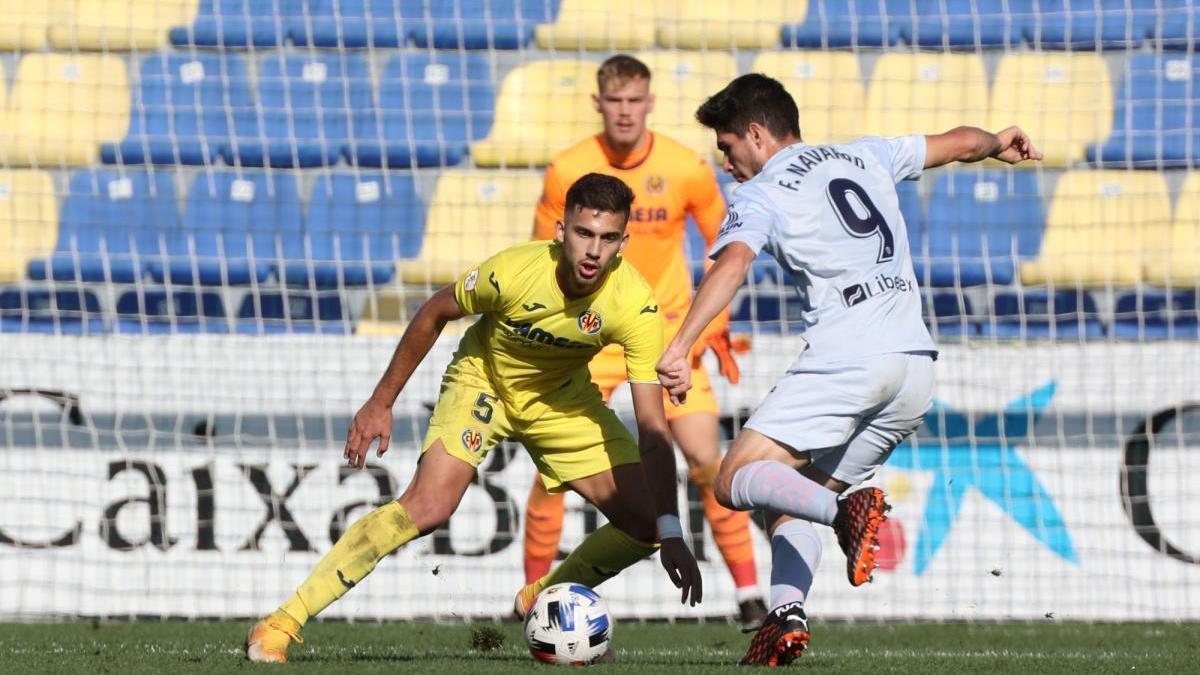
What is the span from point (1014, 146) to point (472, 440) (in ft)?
6.74

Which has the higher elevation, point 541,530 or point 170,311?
point 170,311

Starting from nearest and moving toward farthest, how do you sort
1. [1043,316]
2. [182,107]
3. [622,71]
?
1. [622,71]
2. [1043,316]
3. [182,107]

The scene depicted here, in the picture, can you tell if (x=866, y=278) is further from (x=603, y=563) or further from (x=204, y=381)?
(x=204, y=381)

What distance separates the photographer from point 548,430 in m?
5.54

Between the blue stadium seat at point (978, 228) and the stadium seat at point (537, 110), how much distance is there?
6.66 ft

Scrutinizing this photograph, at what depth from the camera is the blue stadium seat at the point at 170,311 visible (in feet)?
28.5

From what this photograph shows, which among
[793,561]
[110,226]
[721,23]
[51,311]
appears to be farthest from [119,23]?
[793,561]

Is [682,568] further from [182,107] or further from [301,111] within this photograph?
[182,107]

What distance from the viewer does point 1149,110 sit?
949 cm

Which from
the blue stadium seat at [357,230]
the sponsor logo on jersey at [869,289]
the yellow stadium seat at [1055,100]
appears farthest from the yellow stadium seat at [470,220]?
the sponsor logo on jersey at [869,289]

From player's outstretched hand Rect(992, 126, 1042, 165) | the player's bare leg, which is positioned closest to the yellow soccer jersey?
the player's bare leg

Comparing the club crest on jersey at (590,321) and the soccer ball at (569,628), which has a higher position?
the club crest on jersey at (590,321)

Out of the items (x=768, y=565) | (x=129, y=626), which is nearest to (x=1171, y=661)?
(x=768, y=565)

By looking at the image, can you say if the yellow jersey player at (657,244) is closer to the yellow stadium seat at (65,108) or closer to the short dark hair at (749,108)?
the short dark hair at (749,108)
